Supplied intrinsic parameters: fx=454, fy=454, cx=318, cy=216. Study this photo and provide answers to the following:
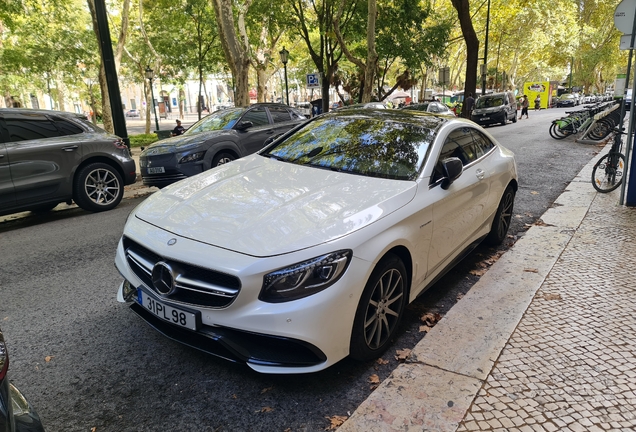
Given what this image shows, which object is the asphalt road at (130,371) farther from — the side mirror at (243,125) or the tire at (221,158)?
the side mirror at (243,125)

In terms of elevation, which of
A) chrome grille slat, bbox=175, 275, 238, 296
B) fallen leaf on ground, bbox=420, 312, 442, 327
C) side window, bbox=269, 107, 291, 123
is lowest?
fallen leaf on ground, bbox=420, 312, 442, 327

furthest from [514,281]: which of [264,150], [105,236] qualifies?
[105,236]

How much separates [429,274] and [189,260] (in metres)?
1.88

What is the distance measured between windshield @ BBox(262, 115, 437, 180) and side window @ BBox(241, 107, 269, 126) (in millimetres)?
5208

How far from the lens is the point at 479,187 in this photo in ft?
13.8

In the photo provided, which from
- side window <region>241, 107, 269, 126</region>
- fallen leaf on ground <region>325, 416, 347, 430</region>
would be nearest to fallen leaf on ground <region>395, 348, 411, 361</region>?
fallen leaf on ground <region>325, 416, 347, 430</region>

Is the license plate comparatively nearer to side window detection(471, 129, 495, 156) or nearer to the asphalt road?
the asphalt road

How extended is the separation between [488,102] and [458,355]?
25.3m

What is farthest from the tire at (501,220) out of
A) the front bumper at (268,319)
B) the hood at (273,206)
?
the front bumper at (268,319)

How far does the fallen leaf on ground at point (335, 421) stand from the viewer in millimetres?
2437

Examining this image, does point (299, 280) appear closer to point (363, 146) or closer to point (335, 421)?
point (335, 421)

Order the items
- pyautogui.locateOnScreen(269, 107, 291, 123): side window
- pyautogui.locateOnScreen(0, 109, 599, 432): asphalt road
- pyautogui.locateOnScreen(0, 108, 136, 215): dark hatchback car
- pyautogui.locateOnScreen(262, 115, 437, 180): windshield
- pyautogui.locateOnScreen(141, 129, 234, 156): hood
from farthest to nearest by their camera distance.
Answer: pyautogui.locateOnScreen(269, 107, 291, 123): side window
pyautogui.locateOnScreen(141, 129, 234, 156): hood
pyautogui.locateOnScreen(0, 108, 136, 215): dark hatchback car
pyautogui.locateOnScreen(262, 115, 437, 180): windshield
pyautogui.locateOnScreen(0, 109, 599, 432): asphalt road

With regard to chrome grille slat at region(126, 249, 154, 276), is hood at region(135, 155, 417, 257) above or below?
above

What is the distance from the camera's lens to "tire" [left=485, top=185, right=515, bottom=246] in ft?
16.4
